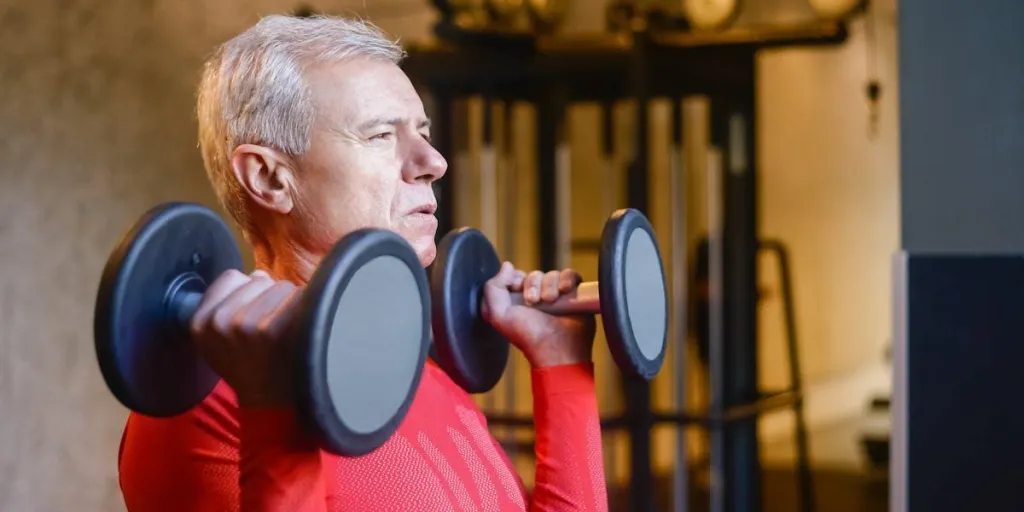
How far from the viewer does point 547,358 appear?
986 millimetres

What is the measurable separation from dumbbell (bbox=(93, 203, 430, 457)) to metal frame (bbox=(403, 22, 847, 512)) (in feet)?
6.57

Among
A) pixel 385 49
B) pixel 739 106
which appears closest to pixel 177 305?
A: pixel 385 49

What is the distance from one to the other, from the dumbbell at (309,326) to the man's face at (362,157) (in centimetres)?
9

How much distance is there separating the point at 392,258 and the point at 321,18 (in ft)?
1.13

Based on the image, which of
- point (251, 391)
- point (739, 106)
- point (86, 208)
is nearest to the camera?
point (251, 391)

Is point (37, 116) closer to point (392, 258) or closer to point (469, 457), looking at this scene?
point (469, 457)

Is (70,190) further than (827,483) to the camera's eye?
No

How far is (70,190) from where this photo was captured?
2.52 metres

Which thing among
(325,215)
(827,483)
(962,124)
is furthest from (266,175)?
(827,483)

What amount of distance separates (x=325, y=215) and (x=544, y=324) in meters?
0.25

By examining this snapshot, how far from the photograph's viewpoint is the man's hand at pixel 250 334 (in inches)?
23.2

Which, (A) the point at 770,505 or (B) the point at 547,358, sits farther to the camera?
(A) the point at 770,505

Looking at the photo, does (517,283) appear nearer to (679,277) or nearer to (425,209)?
(425,209)

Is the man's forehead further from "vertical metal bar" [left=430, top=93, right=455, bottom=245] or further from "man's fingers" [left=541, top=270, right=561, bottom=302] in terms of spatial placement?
"vertical metal bar" [left=430, top=93, right=455, bottom=245]
